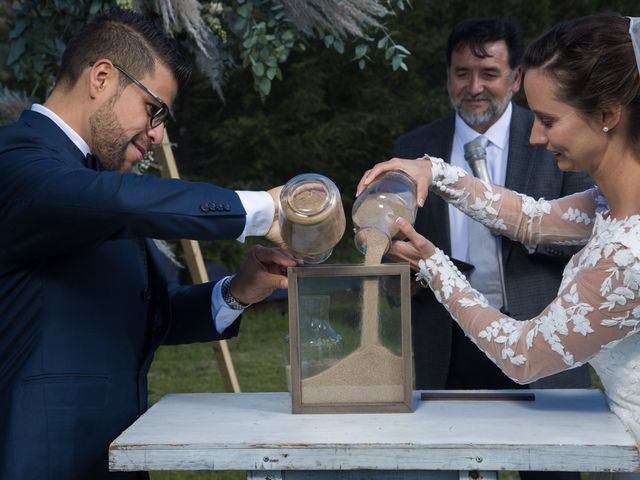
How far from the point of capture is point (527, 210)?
3.02 meters

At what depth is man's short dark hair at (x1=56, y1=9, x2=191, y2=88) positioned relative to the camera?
2.68 metres

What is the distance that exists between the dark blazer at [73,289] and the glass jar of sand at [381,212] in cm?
33

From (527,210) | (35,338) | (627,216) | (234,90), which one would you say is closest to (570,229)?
(527,210)

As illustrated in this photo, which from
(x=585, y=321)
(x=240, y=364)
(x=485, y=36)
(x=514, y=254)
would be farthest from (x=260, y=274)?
(x=240, y=364)

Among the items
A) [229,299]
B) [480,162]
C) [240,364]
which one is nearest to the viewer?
[229,299]

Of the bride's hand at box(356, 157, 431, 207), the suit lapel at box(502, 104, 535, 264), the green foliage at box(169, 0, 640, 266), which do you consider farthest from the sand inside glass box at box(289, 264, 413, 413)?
the green foliage at box(169, 0, 640, 266)

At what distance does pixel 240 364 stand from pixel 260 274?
260 inches

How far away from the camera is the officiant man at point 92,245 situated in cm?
228

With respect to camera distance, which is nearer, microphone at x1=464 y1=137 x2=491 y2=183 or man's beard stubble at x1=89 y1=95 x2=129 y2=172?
man's beard stubble at x1=89 y1=95 x2=129 y2=172

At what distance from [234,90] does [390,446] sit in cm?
1273

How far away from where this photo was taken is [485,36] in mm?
4402

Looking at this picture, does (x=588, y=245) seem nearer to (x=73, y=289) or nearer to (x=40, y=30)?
(x=73, y=289)

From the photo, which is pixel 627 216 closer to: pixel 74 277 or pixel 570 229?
pixel 570 229

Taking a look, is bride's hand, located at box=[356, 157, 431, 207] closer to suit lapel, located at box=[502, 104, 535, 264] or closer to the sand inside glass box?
the sand inside glass box
